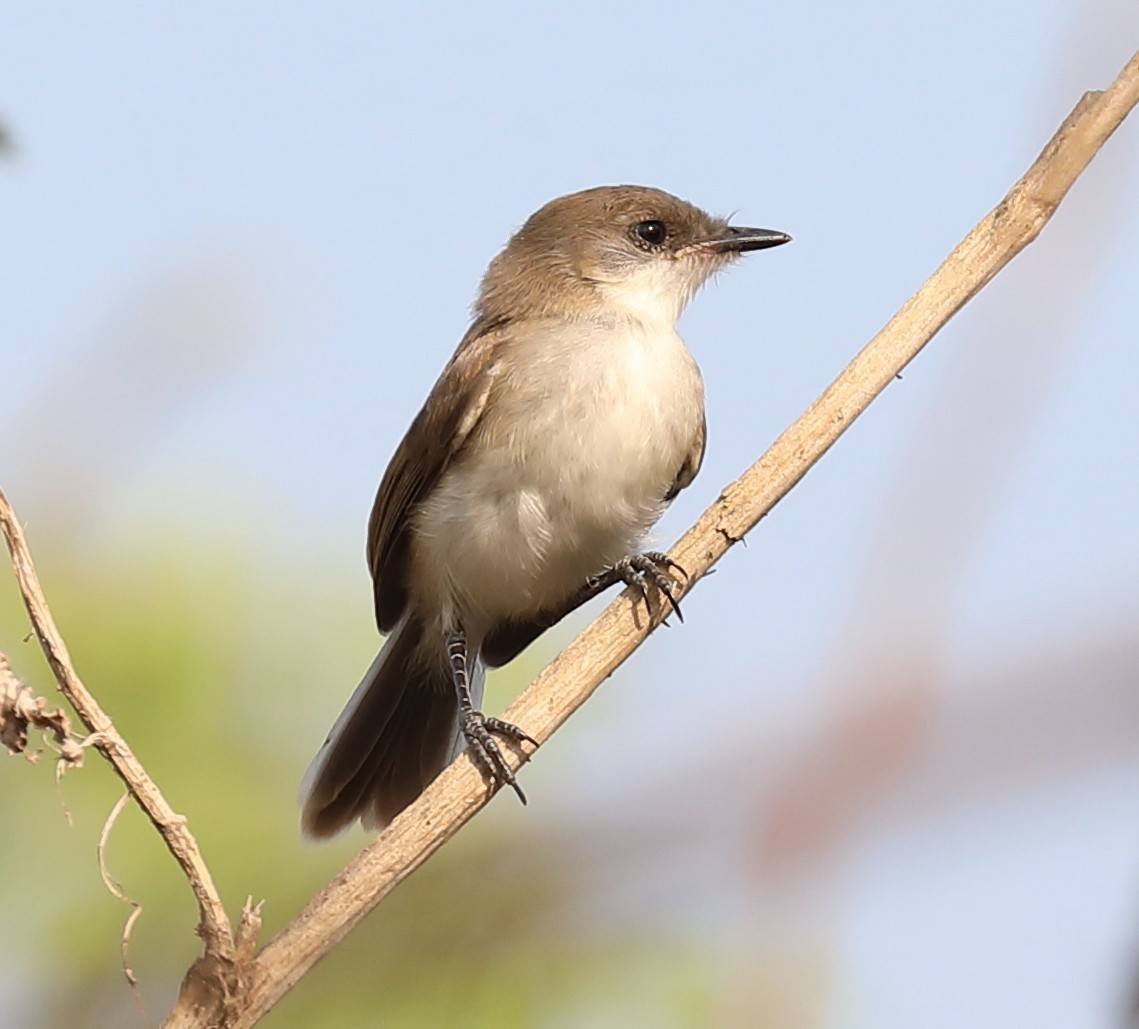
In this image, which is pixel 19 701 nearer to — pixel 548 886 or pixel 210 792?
pixel 548 886

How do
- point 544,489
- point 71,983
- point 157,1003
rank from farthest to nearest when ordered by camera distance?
point 544,489, point 71,983, point 157,1003

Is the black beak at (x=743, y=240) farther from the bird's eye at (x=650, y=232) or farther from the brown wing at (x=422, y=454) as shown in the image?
the brown wing at (x=422, y=454)

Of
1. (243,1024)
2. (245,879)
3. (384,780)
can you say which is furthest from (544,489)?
(243,1024)

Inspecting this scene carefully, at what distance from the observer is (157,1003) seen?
2814 millimetres

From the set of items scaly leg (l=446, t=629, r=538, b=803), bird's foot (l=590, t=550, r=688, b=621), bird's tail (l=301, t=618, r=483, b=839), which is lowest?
bird's tail (l=301, t=618, r=483, b=839)

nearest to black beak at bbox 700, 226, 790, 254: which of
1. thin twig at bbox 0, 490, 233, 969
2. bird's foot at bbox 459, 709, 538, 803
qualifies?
bird's foot at bbox 459, 709, 538, 803

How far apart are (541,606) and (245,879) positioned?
1056 mm

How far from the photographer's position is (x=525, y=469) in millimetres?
4156

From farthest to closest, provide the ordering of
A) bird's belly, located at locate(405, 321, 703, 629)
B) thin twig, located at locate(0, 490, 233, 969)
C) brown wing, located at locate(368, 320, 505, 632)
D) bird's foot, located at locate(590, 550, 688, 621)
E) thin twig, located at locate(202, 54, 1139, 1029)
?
brown wing, located at locate(368, 320, 505, 632) → bird's belly, located at locate(405, 321, 703, 629) → bird's foot, located at locate(590, 550, 688, 621) → thin twig, located at locate(202, 54, 1139, 1029) → thin twig, located at locate(0, 490, 233, 969)

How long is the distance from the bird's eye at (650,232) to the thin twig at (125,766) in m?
2.87

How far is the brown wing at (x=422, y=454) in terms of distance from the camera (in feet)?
14.1

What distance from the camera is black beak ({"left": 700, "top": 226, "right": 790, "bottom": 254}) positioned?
4.76 m

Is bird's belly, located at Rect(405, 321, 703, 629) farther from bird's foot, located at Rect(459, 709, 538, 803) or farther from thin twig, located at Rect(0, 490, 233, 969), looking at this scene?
thin twig, located at Rect(0, 490, 233, 969)

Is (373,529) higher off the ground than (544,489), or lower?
lower
